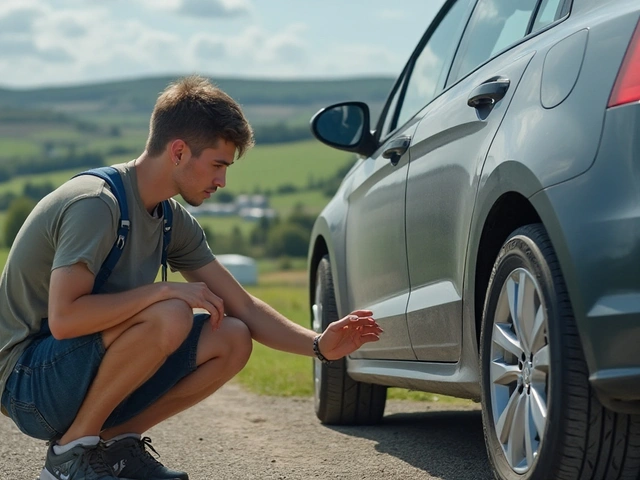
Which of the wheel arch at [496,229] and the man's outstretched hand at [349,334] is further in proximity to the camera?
the man's outstretched hand at [349,334]

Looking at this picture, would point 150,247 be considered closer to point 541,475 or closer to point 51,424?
point 51,424

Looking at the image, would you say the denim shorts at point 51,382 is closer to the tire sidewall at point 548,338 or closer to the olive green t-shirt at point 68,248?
the olive green t-shirt at point 68,248

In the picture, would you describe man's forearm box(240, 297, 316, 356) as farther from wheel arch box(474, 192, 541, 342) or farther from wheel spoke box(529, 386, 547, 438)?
wheel spoke box(529, 386, 547, 438)

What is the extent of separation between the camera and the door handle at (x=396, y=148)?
14.4 ft

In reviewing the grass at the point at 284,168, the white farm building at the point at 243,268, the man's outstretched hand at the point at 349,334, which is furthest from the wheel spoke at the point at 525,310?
the grass at the point at 284,168

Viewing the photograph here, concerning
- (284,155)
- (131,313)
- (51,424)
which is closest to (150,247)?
(131,313)

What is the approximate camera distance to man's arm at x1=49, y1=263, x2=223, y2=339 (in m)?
3.64

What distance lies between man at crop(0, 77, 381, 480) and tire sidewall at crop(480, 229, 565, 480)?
0.79 metres

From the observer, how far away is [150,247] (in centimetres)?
406

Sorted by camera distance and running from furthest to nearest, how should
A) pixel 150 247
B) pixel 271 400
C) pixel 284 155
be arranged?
pixel 284 155 → pixel 271 400 → pixel 150 247

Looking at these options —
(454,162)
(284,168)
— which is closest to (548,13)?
(454,162)

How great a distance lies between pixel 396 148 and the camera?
448 cm

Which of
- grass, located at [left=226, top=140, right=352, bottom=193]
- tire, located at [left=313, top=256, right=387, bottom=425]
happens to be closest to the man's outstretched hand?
tire, located at [left=313, top=256, right=387, bottom=425]

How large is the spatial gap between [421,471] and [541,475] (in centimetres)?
135
